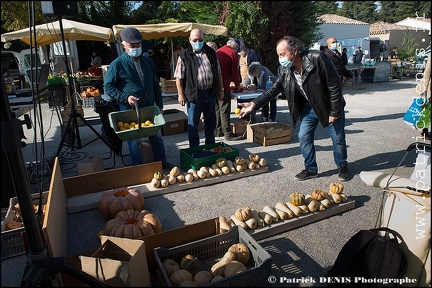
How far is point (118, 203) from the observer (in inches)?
146

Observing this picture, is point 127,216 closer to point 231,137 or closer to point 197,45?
point 197,45

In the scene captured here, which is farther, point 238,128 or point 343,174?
point 238,128

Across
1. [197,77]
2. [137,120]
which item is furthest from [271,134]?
[137,120]

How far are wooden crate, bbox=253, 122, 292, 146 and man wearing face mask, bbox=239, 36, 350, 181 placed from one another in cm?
167

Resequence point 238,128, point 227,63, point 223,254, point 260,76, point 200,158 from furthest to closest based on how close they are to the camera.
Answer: point 260,76
point 238,128
point 227,63
point 200,158
point 223,254

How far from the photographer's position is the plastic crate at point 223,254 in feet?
7.93

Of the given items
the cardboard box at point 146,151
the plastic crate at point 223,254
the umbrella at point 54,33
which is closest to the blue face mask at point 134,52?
the cardboard box at point 146,151

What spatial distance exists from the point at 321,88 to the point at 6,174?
3.84m

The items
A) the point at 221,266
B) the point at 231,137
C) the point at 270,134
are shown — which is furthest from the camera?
the point at 231,137

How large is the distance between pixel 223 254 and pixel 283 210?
0.91 metres

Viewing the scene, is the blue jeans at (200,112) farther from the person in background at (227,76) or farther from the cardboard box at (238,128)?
the cardboard box at (238,128)

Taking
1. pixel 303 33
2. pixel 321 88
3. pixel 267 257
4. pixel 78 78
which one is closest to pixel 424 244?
pixel 267 257

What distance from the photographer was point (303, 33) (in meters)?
15.1

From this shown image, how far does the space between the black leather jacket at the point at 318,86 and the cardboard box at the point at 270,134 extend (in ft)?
6.39
